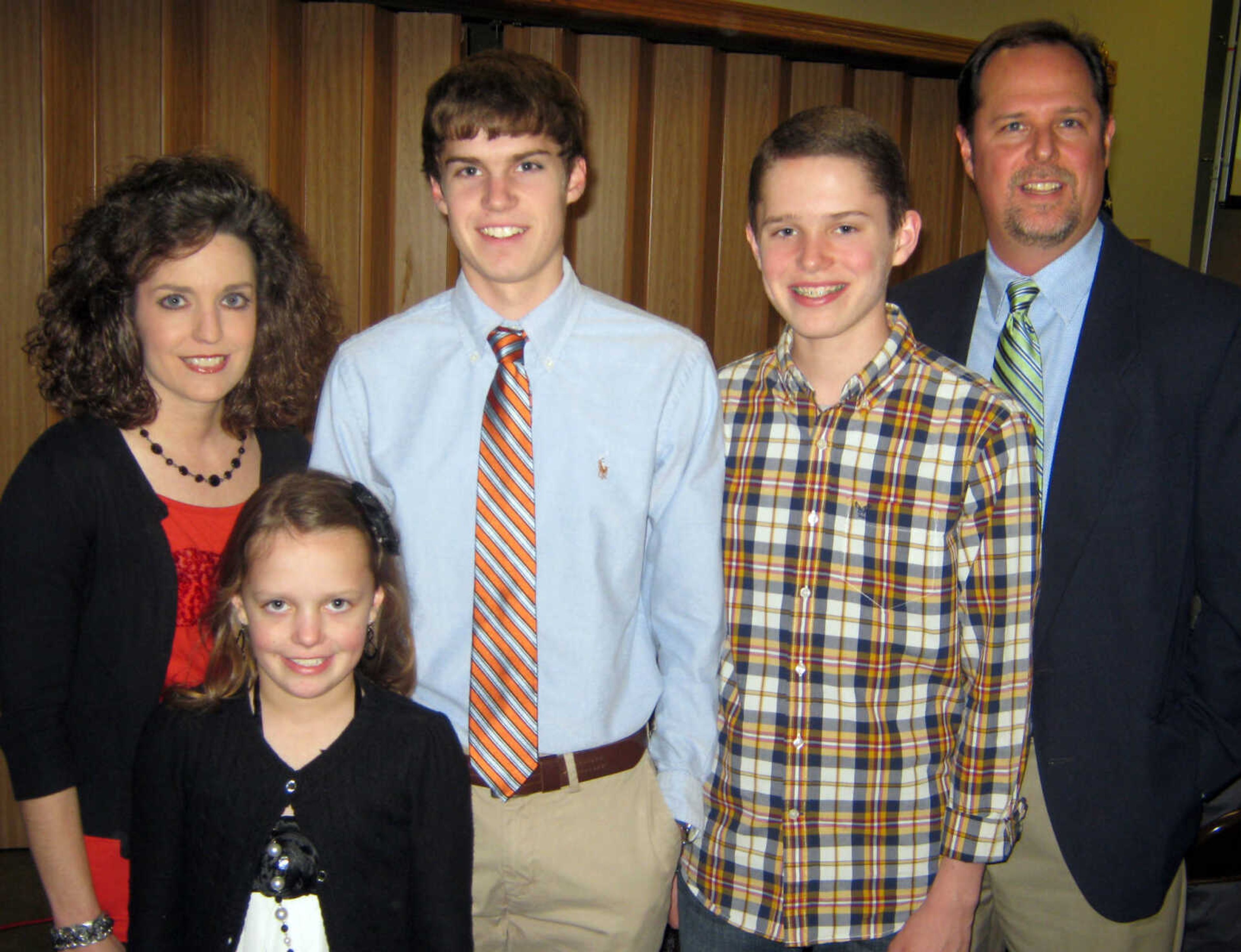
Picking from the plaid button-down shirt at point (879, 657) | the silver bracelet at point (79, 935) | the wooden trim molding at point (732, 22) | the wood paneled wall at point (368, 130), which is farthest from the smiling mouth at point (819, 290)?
the wooden trim molding at point (732, 22)

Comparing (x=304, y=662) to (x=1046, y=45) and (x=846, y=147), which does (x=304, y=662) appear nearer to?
(x=846, y=147)

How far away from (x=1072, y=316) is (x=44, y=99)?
254 cm

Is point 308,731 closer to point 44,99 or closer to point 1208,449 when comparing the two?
point 1208,449

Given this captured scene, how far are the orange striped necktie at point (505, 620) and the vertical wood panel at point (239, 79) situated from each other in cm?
176

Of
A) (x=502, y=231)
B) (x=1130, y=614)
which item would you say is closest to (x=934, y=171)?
(x=1130, y=614)

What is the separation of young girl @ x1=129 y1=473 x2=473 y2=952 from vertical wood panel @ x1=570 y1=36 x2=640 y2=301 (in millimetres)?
1871

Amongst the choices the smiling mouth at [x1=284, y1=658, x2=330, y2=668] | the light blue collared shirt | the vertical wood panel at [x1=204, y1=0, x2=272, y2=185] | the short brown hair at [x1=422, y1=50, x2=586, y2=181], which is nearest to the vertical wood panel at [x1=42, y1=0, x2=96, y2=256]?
the vertical wood panel at [x1=204, y1=0, x2=272, y2=185]

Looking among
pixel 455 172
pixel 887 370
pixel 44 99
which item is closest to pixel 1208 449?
pixel 887 370

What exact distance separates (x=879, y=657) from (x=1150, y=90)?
3.16m

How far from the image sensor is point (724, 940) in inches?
58.8

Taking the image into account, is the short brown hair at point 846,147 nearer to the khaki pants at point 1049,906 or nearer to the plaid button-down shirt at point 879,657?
the plaid button-down shirt at point 879,657

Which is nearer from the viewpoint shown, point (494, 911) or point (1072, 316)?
point (494, 911)

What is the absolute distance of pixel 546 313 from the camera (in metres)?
1.51

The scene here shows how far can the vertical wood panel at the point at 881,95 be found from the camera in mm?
3389
